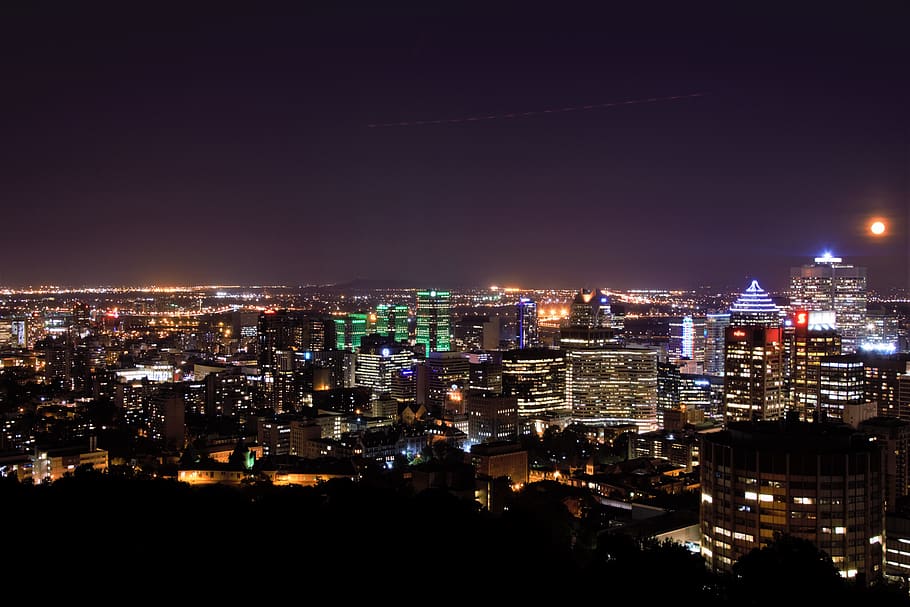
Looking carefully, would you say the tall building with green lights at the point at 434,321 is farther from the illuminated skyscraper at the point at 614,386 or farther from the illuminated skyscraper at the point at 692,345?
the illuminated skyscraper at the point at 614,386

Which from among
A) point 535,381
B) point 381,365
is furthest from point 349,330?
point 535,381

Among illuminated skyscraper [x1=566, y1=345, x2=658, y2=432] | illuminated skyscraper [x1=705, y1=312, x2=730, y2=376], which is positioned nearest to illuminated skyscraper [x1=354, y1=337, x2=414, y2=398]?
illuminated skyscraper [x1=566, y1=345, x2=658, y2=432]

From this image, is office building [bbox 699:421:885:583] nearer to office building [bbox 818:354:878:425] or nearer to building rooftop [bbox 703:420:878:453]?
building rooftop [bbox 703:420:878:453]

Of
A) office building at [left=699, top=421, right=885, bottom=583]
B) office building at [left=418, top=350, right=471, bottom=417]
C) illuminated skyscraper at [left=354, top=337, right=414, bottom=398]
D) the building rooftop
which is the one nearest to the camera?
office building at [left=699, top=421, right=885, bottom=583]

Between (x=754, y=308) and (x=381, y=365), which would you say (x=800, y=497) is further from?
(x=381, y=365)

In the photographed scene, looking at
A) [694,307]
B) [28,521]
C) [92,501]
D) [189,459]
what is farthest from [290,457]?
[694,307]

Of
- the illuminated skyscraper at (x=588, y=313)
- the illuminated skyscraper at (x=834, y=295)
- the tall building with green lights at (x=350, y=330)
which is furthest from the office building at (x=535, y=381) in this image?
the tall building with green lights at (x=350, y=330)
